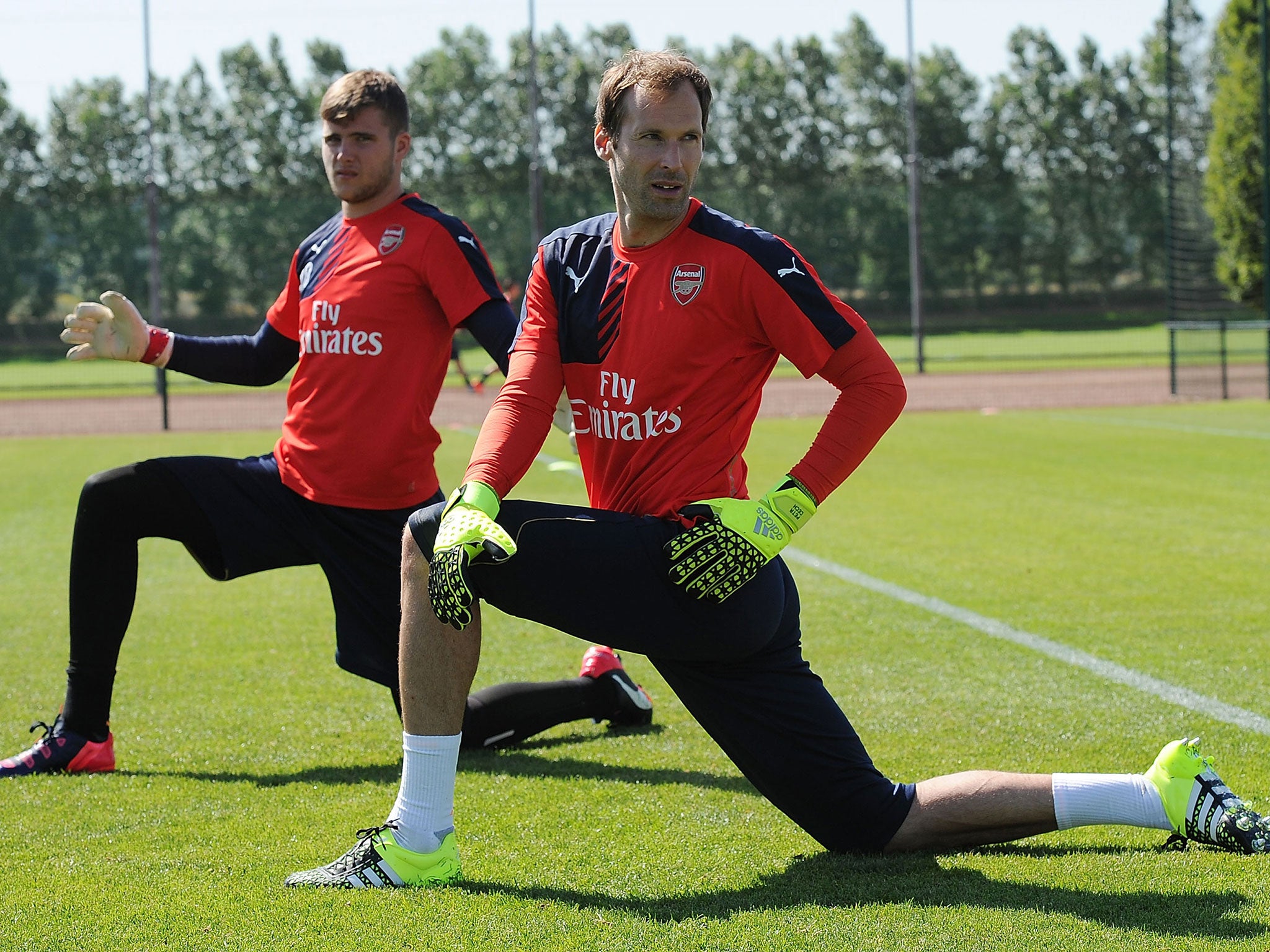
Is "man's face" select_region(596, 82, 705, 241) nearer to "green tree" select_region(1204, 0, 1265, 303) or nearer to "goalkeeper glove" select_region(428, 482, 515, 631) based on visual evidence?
"goalkeeper glove" select_region(428, 482, 515, 631)

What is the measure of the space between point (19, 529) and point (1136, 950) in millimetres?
9303

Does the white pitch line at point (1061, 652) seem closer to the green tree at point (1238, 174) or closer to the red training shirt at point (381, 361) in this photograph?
the red training shirt at point (381, 361)

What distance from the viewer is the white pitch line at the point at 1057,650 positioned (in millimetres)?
4770

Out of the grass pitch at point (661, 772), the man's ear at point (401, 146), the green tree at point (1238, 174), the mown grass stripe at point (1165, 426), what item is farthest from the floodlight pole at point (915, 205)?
the man's ear at point (401, 146)

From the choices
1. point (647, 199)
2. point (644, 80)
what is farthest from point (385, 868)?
point (644, 80)

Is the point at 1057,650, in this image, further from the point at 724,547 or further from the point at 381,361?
the point at 724,547

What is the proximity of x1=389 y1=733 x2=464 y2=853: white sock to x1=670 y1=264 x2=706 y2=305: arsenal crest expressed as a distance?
3.73 ft

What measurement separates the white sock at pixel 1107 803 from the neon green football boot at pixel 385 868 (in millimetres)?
1438

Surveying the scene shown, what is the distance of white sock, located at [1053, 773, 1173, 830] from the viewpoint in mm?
3361

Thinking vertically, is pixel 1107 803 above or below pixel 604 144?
below

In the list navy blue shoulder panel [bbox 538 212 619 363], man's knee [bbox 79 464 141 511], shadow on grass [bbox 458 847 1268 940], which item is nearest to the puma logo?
navy blue shoulder panel [bbox 538 212 619 363]

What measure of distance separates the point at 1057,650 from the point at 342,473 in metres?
3.06

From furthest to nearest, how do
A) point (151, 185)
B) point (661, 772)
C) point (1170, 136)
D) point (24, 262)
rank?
point (24, 262), point (151, 185), point (1170, 136), point (661, 772)

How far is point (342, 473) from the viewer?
448cm
